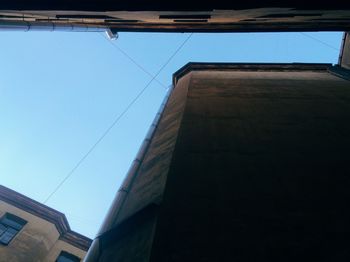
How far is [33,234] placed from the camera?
15.8 m

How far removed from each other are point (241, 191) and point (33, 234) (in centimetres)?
1519

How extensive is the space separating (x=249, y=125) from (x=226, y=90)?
2921mm

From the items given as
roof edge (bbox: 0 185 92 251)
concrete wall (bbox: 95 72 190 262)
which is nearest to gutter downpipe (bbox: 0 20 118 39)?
concrete wall (bbox: 95 72 190 262)

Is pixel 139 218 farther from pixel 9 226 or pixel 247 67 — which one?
pixel 9 226

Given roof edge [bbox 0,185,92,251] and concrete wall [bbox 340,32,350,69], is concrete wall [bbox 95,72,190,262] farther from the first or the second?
roof edge [bbox 0,185,92,251]

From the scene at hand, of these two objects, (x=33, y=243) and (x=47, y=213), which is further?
(x=47, y=213)

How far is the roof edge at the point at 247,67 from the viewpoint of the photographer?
38.3 feet

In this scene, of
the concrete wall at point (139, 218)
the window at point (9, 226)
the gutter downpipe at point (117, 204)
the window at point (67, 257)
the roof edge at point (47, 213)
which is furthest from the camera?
the window at point (67, 257)

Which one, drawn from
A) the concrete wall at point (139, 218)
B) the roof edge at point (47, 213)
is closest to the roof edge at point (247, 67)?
the concrete wall at point (139, 218)

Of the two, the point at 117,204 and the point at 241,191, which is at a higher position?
the point at 117,204

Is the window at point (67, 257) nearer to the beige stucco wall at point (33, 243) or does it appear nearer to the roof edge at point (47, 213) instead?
the beige stucco wall at point (33, 243)

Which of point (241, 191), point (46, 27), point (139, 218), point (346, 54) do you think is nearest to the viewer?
point (139, 218)

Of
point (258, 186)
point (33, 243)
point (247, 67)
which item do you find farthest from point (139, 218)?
point (33, 243)

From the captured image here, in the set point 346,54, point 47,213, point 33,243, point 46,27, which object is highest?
point 346,54
